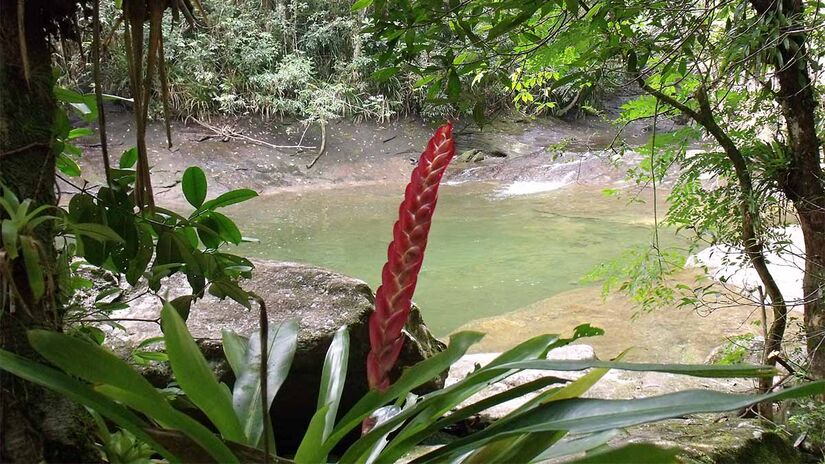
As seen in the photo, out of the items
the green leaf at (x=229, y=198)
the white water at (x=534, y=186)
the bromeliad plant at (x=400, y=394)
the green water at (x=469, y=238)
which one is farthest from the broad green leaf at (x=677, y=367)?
the white water at (x=534, y=186)

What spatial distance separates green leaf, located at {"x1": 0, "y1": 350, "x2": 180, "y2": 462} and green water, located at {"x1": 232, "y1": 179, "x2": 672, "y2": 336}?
343cm

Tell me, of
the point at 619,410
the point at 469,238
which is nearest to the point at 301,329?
the point at 619,410

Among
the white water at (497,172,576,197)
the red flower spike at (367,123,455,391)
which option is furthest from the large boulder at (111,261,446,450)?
the white water at (497,172,576,197)

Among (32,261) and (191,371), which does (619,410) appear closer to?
(191,371)

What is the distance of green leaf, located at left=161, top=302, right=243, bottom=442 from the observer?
0.53m

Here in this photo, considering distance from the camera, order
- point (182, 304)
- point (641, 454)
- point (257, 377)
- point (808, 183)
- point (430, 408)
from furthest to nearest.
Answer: point (808, 183) → point (182, 304) → point (257, 377) → point (430, 408) → point (641, 454)

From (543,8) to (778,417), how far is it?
5.26ft

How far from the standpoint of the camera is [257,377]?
71 centimetres

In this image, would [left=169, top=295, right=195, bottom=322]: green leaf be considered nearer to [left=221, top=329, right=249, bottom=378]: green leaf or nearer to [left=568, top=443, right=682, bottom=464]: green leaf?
[left=221, top=329, right=249, bottom=378]: green leaf

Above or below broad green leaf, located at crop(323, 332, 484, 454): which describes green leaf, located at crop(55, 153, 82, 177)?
above

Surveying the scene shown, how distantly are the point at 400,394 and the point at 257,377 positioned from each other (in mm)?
232

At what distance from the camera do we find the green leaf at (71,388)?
48 centimetres

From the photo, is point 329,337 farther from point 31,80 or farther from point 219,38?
point 219,38

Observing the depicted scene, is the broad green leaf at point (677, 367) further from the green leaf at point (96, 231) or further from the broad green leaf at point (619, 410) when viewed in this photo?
the green leaf at point (96, 231)
